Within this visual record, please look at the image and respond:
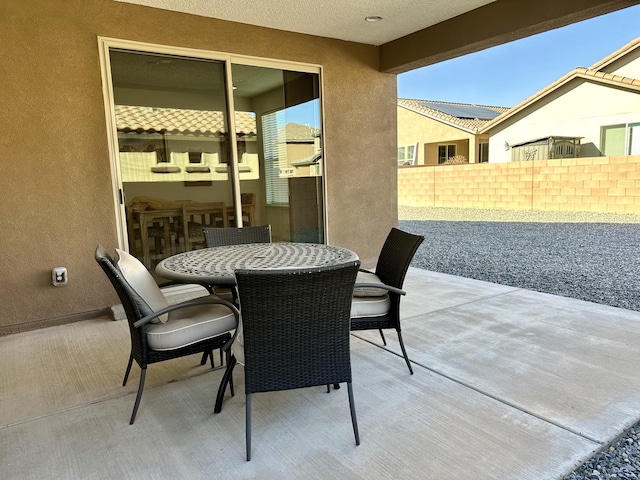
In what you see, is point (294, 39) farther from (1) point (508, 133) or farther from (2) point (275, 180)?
(1) point (508, 133)

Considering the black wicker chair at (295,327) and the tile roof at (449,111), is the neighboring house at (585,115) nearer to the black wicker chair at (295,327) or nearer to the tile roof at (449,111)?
the tile roof at (449,111)

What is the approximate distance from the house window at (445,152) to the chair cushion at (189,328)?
627 inches

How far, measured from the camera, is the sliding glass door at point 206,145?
3801mm

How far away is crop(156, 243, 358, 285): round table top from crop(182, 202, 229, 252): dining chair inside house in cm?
137

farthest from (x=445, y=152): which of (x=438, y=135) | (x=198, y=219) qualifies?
(x=198, y=219)

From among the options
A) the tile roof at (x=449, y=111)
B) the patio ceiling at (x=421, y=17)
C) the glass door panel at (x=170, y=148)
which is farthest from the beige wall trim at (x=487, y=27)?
the tile roof at (x=449, y=111)

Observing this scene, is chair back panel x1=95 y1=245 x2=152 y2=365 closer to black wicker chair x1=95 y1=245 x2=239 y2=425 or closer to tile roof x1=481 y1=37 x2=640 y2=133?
black wicker chair x1=95 y1=245 x2=239 y2=425

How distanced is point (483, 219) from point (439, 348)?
24.1ft

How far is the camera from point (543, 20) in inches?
140

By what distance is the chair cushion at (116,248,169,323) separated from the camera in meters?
2.12

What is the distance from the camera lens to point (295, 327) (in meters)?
1.70

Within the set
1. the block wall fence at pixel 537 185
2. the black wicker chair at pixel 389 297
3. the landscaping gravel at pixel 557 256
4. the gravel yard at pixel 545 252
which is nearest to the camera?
the landscaping gravel at pixel 557 256

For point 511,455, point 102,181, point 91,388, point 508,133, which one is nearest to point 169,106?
point 102,181

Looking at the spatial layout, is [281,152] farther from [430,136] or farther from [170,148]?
[430,136]
